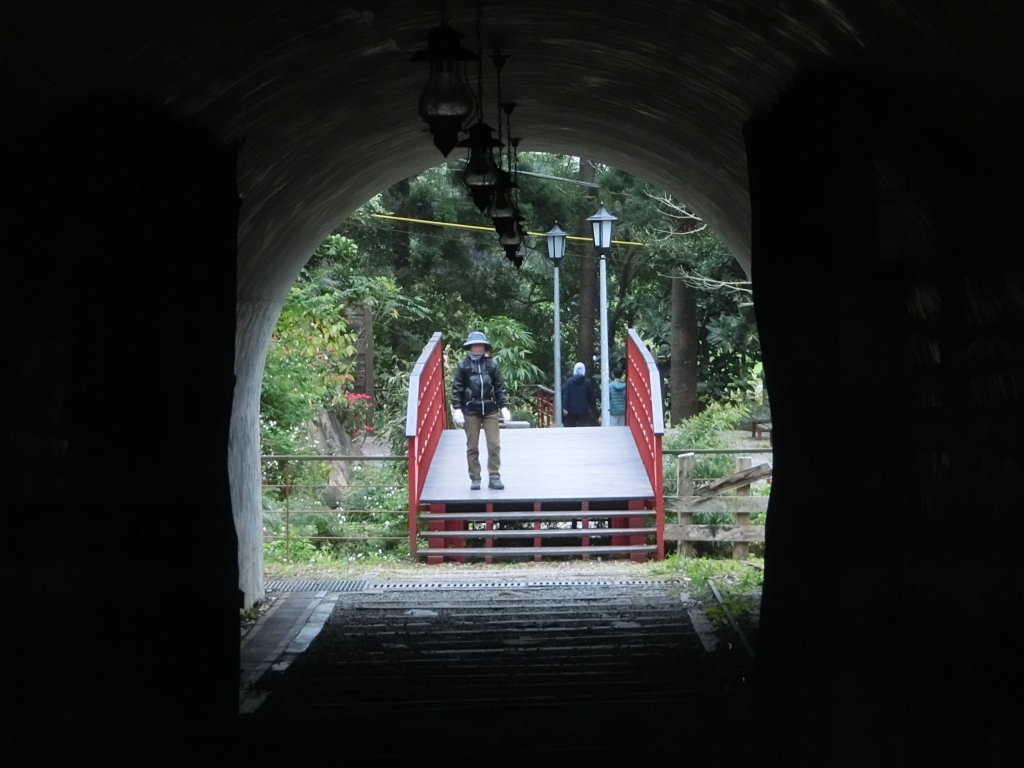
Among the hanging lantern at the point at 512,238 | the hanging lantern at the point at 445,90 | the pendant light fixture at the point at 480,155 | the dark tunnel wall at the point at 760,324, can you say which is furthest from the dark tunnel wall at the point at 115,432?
the hanging lantern at the point at 512,238

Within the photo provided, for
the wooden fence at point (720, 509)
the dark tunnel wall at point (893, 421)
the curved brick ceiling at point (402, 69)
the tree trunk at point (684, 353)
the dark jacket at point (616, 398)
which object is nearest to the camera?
the curved brick ceiling at point (402, 69)

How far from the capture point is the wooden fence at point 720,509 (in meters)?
13.6

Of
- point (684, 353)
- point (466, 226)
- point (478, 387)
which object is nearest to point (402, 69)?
point (478, 387)

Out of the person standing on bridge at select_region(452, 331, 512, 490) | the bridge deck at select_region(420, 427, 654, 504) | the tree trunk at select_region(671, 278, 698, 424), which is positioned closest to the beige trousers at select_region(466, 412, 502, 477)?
the person standing on bridge at select_region(452, 331, 512, 490)

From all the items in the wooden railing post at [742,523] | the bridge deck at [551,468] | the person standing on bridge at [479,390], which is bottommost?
the wooden railing post at [742,523]

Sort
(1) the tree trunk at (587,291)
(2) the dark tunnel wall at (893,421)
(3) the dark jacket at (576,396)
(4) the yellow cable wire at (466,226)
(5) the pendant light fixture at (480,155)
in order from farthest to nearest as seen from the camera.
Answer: (1) the tree trunk at (587,291), (4) the yellow cable wire at (466,226), (3) the dark jacket at (576,396), (5) the pendant light fixture at (480,155), (2) the dark tunnel wall at (893,421)

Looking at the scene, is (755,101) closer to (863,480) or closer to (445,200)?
(863,480)

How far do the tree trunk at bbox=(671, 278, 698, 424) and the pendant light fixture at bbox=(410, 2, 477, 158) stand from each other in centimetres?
2130

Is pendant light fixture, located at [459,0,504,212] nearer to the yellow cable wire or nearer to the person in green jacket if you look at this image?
the person in green jacket

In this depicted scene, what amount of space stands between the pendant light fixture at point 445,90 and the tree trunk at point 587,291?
24.9m

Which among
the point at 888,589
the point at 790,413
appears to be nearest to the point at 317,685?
the point at 790,413

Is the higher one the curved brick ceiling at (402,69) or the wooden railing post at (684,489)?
the curved brick ceiling at (402,69)

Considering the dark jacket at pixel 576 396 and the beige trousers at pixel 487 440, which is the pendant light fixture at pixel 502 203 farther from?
the dark jacket at pixel 576 396

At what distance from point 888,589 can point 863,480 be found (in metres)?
0.51
